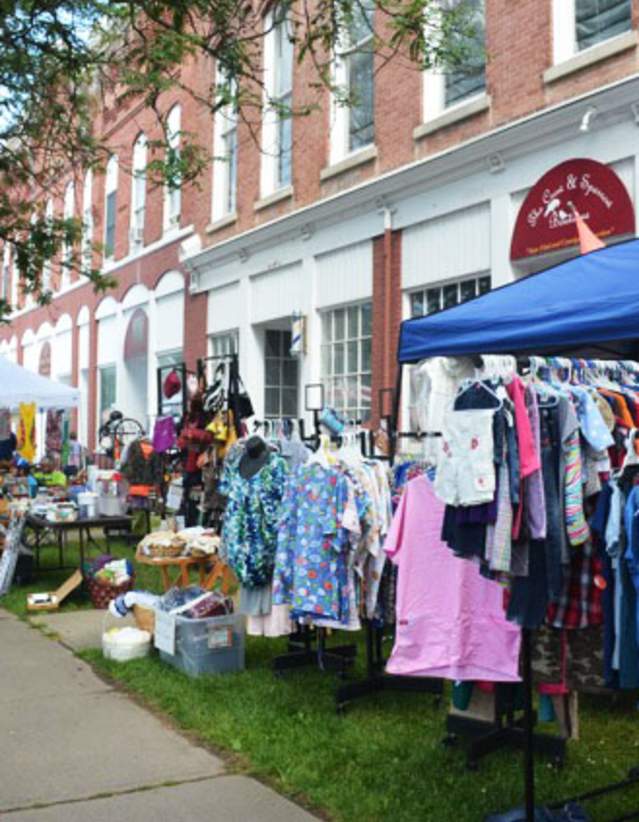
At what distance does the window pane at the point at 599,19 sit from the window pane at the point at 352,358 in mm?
5330

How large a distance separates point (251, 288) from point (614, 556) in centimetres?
1357

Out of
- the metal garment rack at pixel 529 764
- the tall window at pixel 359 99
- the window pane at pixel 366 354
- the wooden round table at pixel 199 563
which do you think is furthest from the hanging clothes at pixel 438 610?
the tall window at pixel 359 99

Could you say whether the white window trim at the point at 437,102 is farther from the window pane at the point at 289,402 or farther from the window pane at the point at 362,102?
the window pane at the point at 289,402

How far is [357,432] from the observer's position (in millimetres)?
6496

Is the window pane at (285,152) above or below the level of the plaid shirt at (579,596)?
above

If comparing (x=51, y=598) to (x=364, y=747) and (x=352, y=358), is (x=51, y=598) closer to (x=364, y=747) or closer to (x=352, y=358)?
(x=364, y=747)

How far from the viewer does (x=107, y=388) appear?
24078 millimetres

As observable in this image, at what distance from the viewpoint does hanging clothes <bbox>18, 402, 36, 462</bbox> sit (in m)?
14.0

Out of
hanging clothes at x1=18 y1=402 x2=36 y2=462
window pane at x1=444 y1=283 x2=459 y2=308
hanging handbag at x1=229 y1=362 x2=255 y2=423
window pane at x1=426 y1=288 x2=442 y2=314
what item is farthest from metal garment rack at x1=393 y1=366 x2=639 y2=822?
hanging clothes at x1=18 y1=402 x2=36 y2=462

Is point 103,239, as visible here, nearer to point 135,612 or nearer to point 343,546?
point 135,612

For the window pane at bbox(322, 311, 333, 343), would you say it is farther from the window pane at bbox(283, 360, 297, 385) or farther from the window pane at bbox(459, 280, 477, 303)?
the window pane at bbox(459, 280, 477, 303)

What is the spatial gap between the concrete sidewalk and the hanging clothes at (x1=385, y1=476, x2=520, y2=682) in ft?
3.31

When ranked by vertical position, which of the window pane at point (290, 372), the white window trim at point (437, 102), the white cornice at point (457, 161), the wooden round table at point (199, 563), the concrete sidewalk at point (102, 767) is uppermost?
the white window trim at point (437, 102)

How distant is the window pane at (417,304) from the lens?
42.2ft
